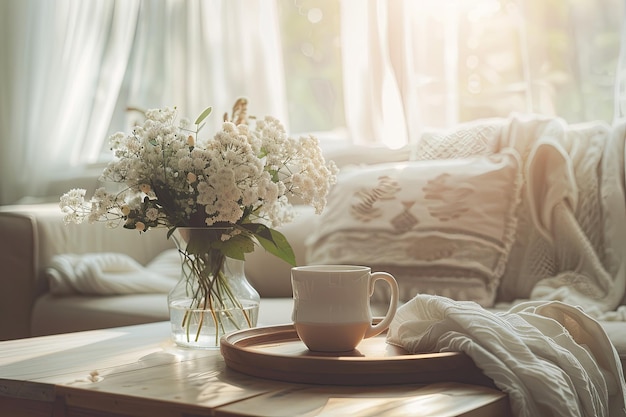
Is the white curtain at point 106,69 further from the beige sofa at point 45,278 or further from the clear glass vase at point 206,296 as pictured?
the clear glass vase at point 206,296

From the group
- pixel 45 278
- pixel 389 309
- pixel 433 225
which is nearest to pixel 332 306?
pixel 389 309

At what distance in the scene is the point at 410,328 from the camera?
127 centimetres

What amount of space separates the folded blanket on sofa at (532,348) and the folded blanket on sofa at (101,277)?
4.39 ft

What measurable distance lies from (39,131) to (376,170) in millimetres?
2079

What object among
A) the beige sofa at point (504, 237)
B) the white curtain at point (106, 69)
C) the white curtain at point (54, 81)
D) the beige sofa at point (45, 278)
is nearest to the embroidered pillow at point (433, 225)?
the beige sofa at point (504, 237)

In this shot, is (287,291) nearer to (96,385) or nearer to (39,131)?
(96,385)

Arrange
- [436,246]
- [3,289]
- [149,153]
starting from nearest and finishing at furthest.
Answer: [149,153] < [436,246] < [3,289]

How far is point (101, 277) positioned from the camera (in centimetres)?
250

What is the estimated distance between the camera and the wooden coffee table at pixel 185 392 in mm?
990

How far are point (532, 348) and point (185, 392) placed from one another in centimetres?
47

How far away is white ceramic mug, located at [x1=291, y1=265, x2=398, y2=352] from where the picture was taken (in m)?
1.20

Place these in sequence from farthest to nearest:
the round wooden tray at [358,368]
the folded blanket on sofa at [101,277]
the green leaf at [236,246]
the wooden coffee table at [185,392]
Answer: the folded blanket on sofa at [101,277]
the green leaf at [236,246]
the round wooden tray at [358,368]
the wooden coffee table at [185,392]

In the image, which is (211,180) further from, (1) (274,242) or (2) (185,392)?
(2) (185,392)

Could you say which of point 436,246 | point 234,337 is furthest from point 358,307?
point 436,246
